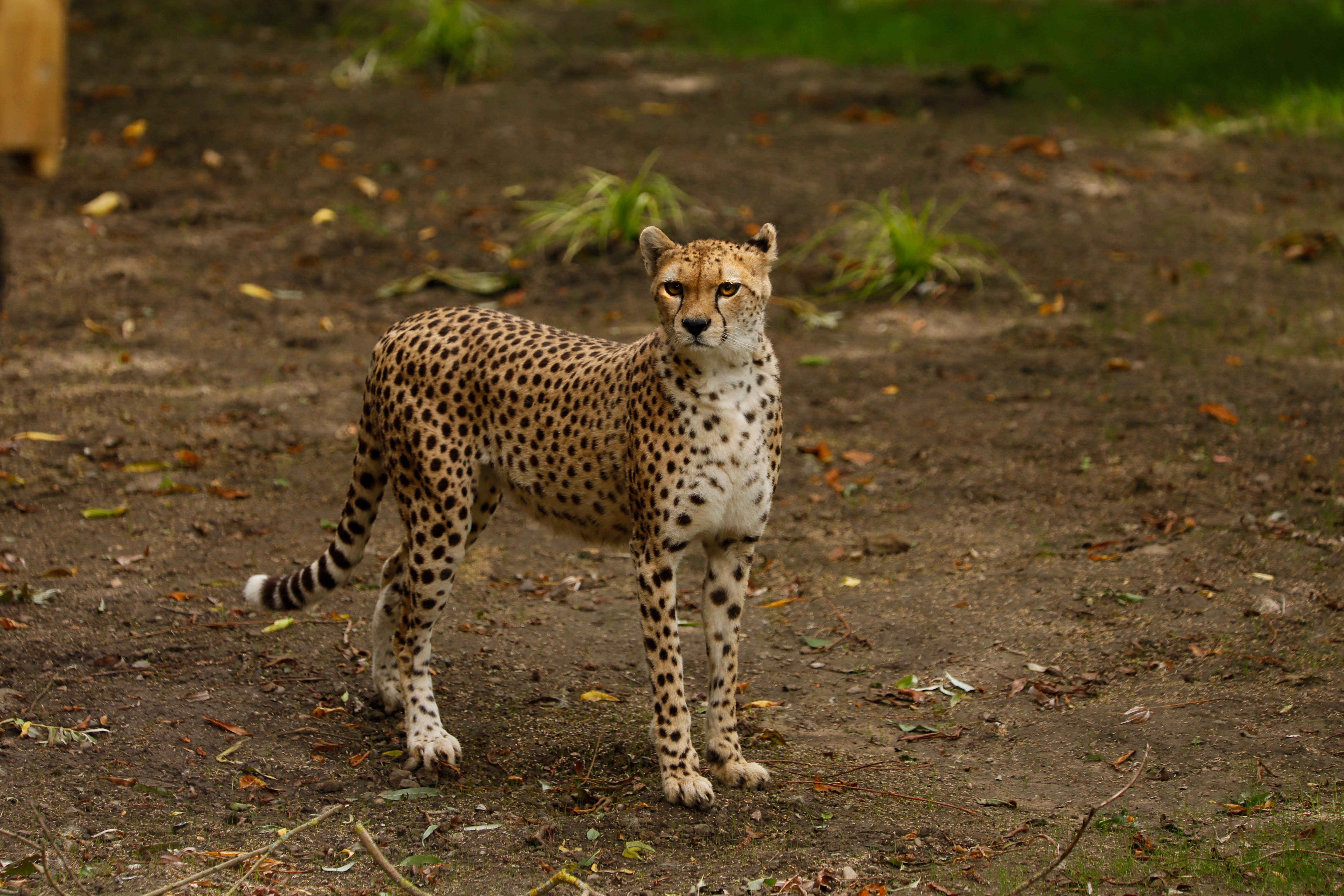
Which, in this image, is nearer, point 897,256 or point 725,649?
point 725,649

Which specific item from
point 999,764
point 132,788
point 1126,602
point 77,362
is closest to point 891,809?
point 999,764

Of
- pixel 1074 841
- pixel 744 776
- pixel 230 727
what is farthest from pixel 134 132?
pixel 1074 841

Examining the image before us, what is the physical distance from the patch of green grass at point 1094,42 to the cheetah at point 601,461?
29.5 ft

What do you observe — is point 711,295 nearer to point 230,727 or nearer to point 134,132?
point 230,727

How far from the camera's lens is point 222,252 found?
9.70m

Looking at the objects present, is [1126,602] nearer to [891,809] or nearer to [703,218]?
[891,809]

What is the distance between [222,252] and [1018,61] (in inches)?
309

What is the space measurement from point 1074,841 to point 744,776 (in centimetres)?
127

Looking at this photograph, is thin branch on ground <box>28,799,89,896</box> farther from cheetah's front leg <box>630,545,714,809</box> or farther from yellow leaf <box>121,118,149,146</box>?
yellow leaf <box>121,118,149,146</box>

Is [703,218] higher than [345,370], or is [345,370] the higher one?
[703,218]

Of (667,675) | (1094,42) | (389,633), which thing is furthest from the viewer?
(1094,42)

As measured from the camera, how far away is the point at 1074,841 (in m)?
3.65

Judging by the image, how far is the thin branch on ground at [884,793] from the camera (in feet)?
14.5

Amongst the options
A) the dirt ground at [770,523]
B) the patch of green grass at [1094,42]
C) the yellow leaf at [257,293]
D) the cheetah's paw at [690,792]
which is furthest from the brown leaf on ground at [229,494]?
the patch of green grass at [1094,42]
